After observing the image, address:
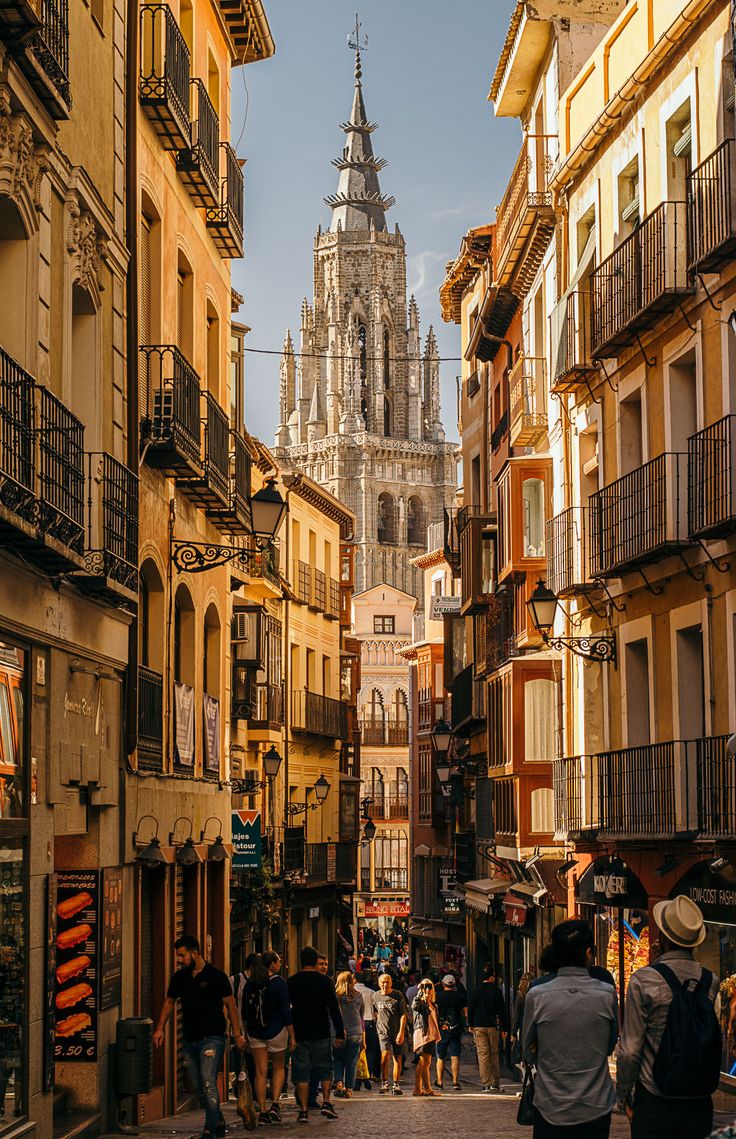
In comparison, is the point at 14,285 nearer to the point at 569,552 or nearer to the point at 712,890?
the point at 712,890

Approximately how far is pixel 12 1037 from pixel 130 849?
5378 millimetres

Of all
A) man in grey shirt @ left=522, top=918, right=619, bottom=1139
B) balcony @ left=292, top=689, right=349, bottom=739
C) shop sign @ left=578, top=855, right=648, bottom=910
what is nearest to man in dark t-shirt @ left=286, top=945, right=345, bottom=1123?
shop sign @ left=578, top=855, right=648, bottom=910

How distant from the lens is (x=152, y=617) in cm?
2119

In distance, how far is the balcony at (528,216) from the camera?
30.5 metres

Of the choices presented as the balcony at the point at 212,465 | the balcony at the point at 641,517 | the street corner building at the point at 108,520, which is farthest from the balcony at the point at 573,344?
the balcony at the point at 212,465

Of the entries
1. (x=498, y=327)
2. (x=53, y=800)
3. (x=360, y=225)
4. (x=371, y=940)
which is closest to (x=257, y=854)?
(x=53, y=800)

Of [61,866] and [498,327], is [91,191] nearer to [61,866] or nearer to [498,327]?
[61,866]

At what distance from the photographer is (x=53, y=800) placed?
14.6 metres

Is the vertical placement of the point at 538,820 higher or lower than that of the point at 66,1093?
higher

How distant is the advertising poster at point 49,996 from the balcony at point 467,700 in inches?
1128

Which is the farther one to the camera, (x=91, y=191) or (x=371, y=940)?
(x=371, y=940)

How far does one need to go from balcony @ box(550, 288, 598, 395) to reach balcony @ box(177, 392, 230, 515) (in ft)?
15.4

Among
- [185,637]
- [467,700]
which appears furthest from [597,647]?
[467,700]

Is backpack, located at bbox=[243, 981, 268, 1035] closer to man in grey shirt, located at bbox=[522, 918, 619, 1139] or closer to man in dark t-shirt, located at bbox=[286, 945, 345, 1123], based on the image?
man in dark t-shirt, located at bbox=[286, 945, 345, 1123]
